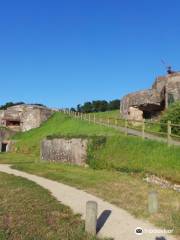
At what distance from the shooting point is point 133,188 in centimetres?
1742

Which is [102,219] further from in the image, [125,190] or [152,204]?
[125,190]

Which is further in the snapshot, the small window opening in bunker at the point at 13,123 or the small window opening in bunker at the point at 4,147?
the small window opening in bunker at the point at 13,123

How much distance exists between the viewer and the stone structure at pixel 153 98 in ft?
120

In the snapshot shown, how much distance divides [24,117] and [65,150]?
86.6 feet

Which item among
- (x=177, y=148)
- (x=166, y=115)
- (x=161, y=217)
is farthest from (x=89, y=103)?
(x=161, y=217)

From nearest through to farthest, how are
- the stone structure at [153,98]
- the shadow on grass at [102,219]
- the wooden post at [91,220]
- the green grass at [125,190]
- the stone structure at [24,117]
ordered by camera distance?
1. the wooden post at [91,220]
2. the shadow on grass at [102,219]
3. the green grass at [125,190]
4. the stone structure at [153,98]
5. the stone structure at [24,117]

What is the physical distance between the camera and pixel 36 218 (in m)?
12.8

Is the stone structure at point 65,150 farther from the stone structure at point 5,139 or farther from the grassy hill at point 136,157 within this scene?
the stone structure at point 5,139

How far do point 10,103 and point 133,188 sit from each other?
82583 mm

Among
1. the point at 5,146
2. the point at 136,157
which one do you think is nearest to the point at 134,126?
the point at 136,157

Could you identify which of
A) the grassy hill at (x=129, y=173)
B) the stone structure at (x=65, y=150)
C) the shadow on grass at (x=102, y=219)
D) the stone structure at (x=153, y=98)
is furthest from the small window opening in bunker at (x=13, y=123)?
the shadow on grass at (x=102, y=219)

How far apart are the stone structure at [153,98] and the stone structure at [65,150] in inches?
426

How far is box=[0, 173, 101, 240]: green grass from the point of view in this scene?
36.7 feet

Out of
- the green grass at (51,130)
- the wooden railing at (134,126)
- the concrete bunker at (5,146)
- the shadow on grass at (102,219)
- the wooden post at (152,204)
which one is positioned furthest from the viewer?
the concrete bunker at (5,146)
